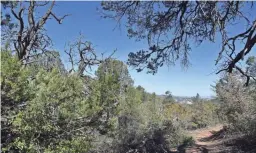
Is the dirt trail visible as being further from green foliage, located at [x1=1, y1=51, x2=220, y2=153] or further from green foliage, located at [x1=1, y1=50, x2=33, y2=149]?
green foliage, located at [x1=1, y1=50, x2=33, y2=149]

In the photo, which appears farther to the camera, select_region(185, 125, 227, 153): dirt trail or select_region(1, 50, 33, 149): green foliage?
select_region(185, 125, 227, 153): dirt trail

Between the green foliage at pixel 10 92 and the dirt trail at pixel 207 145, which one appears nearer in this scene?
the green foliage at pixel 10 92

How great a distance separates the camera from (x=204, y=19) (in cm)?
795

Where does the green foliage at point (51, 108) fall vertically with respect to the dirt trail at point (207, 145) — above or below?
above

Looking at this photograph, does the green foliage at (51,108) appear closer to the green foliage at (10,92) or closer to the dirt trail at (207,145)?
the green foliage at (10,92)

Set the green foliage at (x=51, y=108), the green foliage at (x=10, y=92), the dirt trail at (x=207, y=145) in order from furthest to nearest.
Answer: the dirt trail at (x=207, y=145) < the green foliage at (x=51, y=108) < the green foliage at (x=10, y=92)

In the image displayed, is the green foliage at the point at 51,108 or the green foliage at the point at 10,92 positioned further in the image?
the green foliage at the point at 51,108

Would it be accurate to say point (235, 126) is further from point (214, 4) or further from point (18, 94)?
point (18, 94)

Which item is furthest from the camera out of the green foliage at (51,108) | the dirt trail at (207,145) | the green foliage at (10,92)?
the dirt trail at (207,145)

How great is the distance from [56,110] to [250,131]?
1001 centimetres

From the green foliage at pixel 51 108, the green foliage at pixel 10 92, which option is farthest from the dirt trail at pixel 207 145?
the green foliage at pixel 10 92

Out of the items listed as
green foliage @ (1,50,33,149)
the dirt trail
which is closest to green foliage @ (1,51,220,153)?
green foliage @ (1,50,33,149)

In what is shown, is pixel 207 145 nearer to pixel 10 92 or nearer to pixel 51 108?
pixel 51 108

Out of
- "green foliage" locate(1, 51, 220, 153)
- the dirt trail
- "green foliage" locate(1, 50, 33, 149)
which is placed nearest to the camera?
"green foliage" locate(1, 50, 33, 149)
